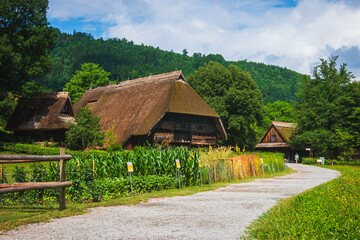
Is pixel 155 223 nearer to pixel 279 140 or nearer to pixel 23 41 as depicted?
pixel 23 41

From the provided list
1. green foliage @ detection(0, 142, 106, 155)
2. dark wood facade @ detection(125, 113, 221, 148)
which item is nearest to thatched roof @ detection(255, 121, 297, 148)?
dark wood facade @ detection(125, 113, 221, 148)

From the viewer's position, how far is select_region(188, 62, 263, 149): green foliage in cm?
5134

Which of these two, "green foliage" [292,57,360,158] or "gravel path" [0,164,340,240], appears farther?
"green foliage" [292,57,360,158]

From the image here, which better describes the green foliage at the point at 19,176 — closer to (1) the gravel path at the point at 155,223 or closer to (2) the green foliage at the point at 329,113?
(1) the gravel path at the point at 155,223

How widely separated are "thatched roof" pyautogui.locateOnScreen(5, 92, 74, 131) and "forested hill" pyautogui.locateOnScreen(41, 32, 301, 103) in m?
56.5

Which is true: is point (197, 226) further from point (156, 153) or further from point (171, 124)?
point (171, 124)

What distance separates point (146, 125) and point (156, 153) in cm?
1680

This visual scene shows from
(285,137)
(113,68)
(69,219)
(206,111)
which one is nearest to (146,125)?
(206,111)

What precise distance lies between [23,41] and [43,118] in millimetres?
7295

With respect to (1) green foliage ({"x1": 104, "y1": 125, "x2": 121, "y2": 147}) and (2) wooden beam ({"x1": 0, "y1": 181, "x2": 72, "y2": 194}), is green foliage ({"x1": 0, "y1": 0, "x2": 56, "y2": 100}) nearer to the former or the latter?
(1) green foliage ({"x1": 104, "y1": 125, "x2": 121, "y2": 147})

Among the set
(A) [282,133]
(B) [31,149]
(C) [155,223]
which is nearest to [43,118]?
(B) [31,149]

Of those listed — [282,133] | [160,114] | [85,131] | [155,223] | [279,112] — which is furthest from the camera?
[279,112]

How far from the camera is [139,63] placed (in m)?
114

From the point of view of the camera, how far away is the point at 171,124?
36219 millimetres
